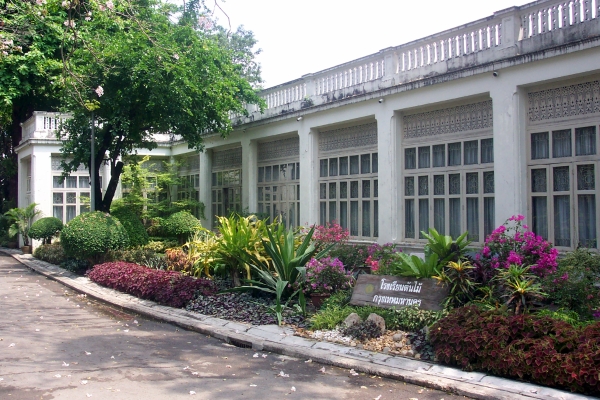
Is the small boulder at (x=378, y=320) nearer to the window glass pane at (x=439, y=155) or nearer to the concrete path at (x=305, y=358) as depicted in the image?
the concrete path at (x=305, y=358)

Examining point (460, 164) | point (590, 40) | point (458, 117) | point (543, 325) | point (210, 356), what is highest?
point (590, 40)

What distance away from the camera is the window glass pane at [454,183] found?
11934 millimetres

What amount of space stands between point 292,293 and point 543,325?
504 centimetres

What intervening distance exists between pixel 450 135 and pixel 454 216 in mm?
1746

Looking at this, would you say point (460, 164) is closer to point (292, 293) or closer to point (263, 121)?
point (292, 293)

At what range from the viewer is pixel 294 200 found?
55.5 feet

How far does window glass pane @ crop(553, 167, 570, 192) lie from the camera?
1002 centimetres

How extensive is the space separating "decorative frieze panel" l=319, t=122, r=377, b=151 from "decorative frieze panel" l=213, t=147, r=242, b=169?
4.88 meters

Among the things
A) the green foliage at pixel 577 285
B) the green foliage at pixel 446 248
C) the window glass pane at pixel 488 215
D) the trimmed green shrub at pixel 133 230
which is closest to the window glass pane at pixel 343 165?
the window glass pane at pixel 488 215

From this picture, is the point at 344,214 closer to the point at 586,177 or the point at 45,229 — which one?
the point at 586,177

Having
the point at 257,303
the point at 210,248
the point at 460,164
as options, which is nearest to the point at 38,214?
the point at 210,248

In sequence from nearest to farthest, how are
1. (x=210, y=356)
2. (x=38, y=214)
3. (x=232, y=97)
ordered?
(x=210, y=356) → (x=232, y=97) → (x=38, y=214)

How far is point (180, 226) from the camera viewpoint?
18438 millimetres

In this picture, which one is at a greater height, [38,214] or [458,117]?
[458,117]
